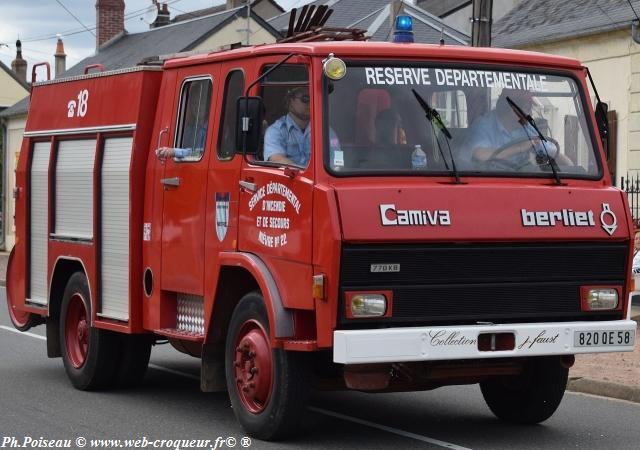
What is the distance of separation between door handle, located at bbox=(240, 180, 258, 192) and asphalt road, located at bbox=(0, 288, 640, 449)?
1533mm

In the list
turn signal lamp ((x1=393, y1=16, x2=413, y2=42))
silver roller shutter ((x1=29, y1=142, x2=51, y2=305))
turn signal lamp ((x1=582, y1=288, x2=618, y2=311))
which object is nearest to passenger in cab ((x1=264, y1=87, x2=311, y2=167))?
turn signal lamp ((x1=393, y1=16, x2=413, y2=42))

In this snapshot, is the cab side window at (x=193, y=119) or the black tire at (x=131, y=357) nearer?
the cab side window at (x=193, y=119)

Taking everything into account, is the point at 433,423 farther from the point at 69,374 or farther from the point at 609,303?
the point at 69,374

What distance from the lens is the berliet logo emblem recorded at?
28.3ft

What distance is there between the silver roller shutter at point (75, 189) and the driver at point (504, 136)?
3.85 m

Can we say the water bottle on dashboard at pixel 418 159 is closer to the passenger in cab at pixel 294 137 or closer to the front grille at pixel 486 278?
the passenger in cab at pixel 294 137

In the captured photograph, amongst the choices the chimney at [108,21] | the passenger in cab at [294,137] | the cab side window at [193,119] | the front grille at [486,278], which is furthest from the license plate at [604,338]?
the chimney at [108,21]

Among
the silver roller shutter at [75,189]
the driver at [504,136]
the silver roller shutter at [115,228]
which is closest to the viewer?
the driver at [504,136]

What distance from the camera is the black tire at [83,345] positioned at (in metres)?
11.5

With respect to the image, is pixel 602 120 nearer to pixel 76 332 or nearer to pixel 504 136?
pixel 504 136

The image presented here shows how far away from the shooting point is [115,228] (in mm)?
11070

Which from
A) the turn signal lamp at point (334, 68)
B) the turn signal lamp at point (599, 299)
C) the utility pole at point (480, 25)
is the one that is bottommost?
the turn signal lamp at point (599, 299)

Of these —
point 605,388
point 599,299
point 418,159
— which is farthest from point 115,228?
point 605,388

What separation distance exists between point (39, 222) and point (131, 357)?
5.92 feet
